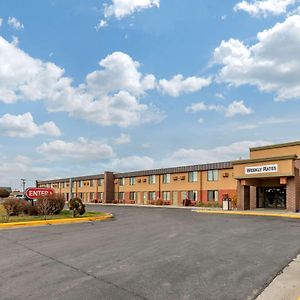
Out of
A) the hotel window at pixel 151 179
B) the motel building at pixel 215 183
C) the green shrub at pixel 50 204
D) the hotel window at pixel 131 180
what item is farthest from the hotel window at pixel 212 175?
the green shrub at pixel 50 204

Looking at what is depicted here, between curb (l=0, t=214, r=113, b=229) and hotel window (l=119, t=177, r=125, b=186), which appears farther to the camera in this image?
hotel window (l=119, t=177, r=125, b=186)

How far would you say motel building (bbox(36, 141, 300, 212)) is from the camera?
32312mm

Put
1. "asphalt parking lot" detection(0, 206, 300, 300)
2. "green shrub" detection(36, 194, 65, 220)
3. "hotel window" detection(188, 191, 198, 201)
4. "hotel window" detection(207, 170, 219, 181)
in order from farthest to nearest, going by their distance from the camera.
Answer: "hotel window" detection(188, 191, 198, 201) → "hotel window" detection(207, 170, 219, 181) → "green shrub" detection(36, 194, 65, 220) → "asphalt parking lot" detection(0, 206, 300, 300)

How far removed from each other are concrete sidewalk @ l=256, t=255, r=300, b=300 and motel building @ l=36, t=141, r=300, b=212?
24.7 meters

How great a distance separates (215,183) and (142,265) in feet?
130

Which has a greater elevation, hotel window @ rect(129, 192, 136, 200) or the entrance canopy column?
the entrance canopy column

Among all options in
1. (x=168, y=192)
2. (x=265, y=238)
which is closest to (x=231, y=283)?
(x=265, y=238)

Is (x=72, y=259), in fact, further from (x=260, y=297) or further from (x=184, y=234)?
(x=184, y=234)

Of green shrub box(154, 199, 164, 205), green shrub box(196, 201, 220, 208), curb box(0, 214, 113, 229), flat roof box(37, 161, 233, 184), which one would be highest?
flat roof box(37, 161, 233, 184)

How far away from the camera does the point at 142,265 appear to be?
8609mm

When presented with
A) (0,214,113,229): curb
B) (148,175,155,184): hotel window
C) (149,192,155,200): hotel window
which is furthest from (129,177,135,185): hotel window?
(0,214,113,229): curb

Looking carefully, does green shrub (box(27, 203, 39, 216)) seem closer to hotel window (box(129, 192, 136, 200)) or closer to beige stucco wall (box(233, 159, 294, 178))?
beige stucco wall (box(233, 159, 294, 178))

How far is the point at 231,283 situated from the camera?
715cm

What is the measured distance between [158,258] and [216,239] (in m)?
4.27
